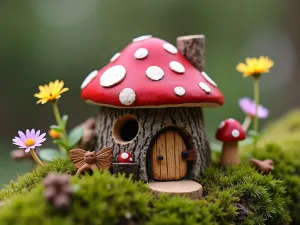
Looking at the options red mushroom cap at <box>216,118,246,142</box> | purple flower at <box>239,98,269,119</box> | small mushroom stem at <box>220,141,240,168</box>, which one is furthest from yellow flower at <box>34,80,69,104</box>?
purple flower at <box>239,98,269,119</box>

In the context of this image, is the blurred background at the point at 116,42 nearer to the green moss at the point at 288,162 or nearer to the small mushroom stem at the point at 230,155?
the green moss at the point at 288,162

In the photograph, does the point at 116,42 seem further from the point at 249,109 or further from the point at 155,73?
the point at 155,73

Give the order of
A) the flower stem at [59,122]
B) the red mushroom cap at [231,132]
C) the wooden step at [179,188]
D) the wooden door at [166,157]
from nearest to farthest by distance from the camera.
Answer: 1. the wooden step at [179,188]
2. the wooden door at [166,157]
3. the flower stem at [59,122]
4. the red mushroom cap at [231,132]

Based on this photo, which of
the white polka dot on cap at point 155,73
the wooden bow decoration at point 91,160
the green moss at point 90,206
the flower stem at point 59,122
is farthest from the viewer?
the flower stem at point 59,122

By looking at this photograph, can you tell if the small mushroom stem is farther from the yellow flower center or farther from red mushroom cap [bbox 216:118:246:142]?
the yellow flower center

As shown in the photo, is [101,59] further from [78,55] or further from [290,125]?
[290,125]

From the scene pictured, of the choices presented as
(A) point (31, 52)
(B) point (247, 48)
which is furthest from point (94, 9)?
(B) point (247, 48)

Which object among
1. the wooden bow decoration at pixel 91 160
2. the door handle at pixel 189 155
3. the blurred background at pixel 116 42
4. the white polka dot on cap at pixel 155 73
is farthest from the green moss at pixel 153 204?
the blurred background at pixel 116 42
